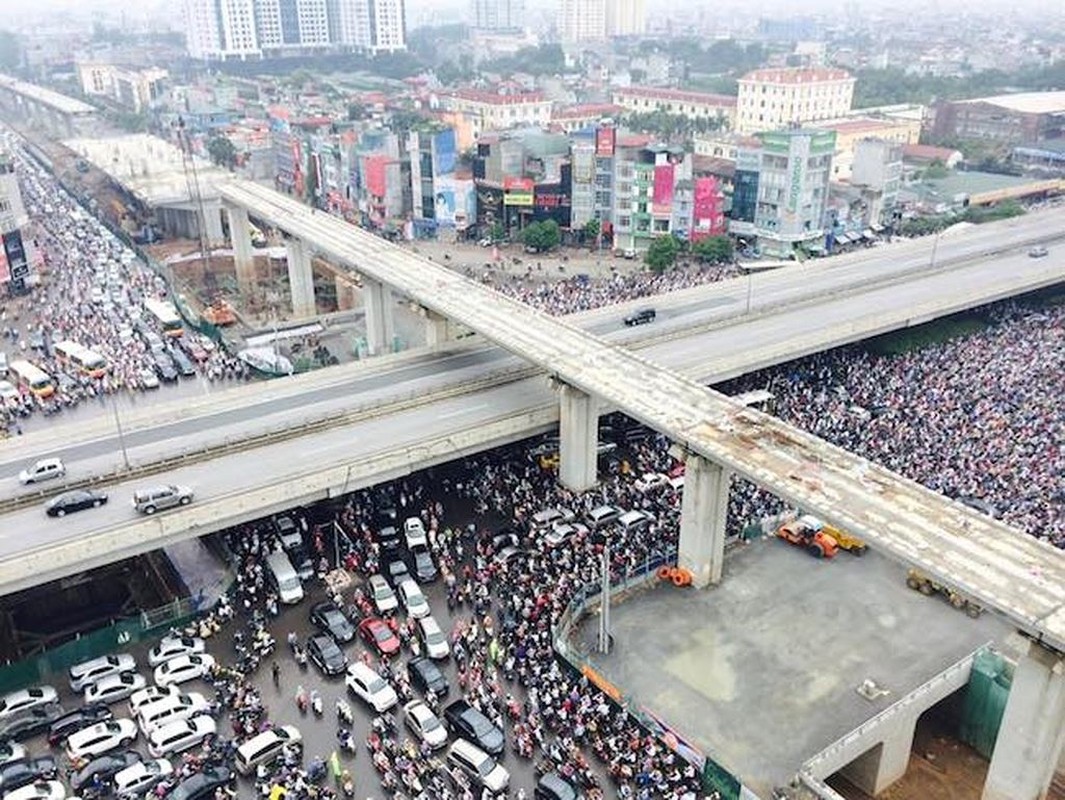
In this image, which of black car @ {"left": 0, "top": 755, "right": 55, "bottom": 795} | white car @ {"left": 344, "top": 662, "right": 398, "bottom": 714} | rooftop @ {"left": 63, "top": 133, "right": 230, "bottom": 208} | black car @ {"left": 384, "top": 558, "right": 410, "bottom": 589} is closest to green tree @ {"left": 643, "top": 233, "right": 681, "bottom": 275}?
rooftop @ {"left": 63, "top": 133, "right": 230, "bottom": 208}

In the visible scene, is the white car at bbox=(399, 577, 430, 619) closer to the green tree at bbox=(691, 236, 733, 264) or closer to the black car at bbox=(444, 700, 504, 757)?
the black car at bbox=(444, 700, 504, 757)

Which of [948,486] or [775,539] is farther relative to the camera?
[948,486]

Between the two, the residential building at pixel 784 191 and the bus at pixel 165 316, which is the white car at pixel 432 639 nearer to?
the bus at pixel 165 316

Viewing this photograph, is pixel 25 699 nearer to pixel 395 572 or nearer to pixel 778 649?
pixel 395 572

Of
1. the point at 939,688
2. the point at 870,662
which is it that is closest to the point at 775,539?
the point at 870,662

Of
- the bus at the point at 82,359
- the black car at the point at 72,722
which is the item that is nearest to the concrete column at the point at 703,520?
the black car at the point at 72,722

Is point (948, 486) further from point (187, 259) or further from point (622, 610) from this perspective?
point (187, 259)
